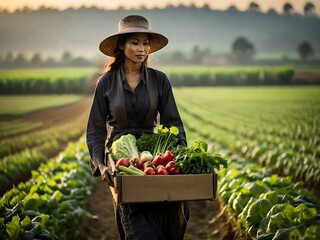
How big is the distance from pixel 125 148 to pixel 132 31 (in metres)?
0.88

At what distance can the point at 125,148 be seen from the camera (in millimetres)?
4168

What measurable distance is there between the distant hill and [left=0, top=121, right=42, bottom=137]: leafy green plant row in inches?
1407

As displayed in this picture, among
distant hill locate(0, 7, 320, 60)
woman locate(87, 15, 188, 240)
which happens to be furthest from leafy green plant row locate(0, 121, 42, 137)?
distant hill locate(0, 7, 320, 60)

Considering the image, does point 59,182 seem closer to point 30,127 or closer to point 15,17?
point 30,127

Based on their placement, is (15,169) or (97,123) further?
(15,169)

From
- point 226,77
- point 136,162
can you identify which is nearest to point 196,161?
point 136,162

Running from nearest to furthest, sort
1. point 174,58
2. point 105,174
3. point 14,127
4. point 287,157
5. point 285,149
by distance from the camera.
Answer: point 105,174 → point 287,157 → point 285,149 → point 14,127 → point 174,58

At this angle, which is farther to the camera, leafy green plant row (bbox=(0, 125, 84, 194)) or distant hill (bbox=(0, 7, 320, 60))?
distant hill (bbox=(0, 7, 320, 60))

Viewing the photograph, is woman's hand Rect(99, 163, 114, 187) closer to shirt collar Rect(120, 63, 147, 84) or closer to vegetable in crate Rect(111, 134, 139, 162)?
vegetable in crate Rect(111, 134, 139, 162)

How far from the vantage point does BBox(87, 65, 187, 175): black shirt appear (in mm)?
4496

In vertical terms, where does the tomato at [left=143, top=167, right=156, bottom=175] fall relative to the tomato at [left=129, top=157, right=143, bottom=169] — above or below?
below

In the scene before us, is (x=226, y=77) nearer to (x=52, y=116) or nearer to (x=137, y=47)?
(x=52, y=116)

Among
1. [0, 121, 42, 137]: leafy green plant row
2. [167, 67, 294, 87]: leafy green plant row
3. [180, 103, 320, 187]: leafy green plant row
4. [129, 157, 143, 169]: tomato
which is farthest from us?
[167, 67, 294, 87]: leafy green plant row

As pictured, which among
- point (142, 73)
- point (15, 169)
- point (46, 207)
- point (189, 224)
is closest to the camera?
point (142, 73)
